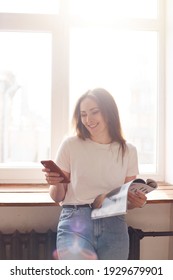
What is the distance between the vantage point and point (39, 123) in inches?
66.0

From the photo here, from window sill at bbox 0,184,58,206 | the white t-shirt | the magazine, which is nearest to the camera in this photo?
the magazine

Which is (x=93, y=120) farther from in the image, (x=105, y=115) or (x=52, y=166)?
(x=52, y=166)

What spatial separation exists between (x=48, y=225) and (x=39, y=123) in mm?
590

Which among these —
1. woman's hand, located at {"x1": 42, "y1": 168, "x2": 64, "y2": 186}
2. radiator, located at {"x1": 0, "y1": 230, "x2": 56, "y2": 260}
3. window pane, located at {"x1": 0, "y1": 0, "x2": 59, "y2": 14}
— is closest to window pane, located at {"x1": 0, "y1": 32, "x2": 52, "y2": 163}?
window pane, located at {"x1": 0, "y1": 0, "x2": 59, "y2": 14}

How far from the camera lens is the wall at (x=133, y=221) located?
4.73ft

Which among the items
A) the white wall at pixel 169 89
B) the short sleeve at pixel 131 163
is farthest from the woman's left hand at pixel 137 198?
the white wall at pixel 169 89

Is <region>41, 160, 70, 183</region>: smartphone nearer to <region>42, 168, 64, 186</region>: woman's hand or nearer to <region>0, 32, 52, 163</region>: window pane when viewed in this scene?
<region>42, 168, 64, 186</region>: woman's hand

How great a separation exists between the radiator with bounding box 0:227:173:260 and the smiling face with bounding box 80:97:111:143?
563 mm

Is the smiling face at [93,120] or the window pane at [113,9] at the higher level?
the window pane at [113,9]

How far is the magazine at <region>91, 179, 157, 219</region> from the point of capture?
1006 mm

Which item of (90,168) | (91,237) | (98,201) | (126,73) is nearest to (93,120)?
(90,168)

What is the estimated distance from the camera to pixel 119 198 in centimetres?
102

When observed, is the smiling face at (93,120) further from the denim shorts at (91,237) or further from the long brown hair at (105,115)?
the denim shorts at (91,237)
